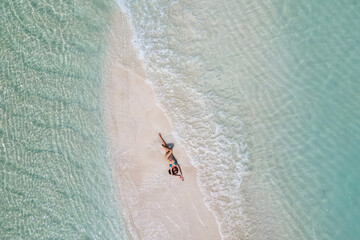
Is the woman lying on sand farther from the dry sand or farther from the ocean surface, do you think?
the ocean surface

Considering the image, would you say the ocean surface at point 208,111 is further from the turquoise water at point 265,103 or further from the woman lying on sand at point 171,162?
the woman lying on sand at point 171,162

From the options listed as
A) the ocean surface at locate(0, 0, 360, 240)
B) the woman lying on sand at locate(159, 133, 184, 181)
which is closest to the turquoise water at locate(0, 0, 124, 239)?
the ocean surface at locate(0, 0, 360, 240)

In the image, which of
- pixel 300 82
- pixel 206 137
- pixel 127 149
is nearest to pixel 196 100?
pixel 206 137

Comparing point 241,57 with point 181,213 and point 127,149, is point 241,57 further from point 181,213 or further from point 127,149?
point 181,213

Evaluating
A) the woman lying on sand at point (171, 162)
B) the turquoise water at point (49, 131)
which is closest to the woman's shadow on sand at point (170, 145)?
the woman lying on sand at point (171, 162)

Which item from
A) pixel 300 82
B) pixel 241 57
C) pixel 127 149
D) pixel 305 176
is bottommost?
pixel 305 176
